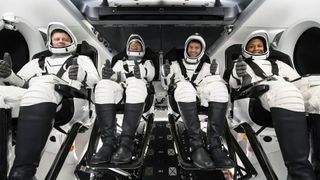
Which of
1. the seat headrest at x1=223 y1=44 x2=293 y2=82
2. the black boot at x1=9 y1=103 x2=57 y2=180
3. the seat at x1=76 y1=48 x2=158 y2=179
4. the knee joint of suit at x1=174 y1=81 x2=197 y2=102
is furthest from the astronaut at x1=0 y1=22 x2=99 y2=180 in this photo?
the seat headrest at x1=223 y1=44 x2=293 y2=82

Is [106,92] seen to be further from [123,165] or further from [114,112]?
[123,165]

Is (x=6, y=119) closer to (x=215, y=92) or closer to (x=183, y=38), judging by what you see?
(x=215, y=92)

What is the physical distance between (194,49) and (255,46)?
1.70 ft

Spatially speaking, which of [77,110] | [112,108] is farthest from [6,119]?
[112,108]

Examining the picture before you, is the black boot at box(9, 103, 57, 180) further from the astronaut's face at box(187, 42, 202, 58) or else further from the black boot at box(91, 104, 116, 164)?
the astronaut's face at box(187, 42, 202, 58)

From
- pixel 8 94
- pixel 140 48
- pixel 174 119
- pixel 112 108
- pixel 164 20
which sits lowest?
pixel 174 119

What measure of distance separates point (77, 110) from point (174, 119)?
2.27ft

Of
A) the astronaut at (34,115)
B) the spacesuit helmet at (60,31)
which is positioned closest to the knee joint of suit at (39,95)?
the astronaut at (34,115)

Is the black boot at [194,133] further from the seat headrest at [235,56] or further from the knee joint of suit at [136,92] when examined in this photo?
the seat headrest at [235,56]

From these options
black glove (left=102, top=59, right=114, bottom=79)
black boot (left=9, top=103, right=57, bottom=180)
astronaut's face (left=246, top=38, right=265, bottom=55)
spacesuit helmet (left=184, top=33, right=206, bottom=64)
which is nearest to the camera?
black boot (left=9, top=103, right=57, bottom=180)

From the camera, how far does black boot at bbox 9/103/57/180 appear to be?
1379 millimetres

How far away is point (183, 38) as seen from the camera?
4172mm

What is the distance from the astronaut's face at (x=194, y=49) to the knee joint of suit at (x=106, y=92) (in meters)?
0.89

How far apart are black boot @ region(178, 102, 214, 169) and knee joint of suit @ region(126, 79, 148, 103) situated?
25cm
